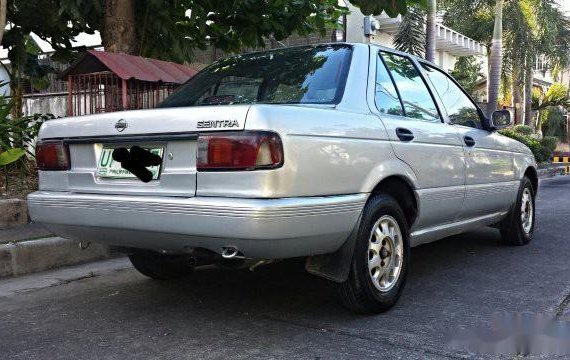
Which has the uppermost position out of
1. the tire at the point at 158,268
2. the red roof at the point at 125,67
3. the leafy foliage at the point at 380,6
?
the leafy foliage at the point at 380,6

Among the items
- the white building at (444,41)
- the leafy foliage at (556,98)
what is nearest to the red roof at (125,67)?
the white building at (444,41)

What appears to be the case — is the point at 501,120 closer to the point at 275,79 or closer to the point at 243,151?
the point at 275,79

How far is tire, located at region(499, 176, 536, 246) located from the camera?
5863 mm

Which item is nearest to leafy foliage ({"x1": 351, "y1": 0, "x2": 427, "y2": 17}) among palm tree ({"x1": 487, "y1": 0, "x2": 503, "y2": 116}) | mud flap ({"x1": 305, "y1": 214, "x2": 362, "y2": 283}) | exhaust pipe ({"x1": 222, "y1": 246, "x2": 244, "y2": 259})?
mud flap ({"x1": 305, "y1": 214, "x2": 362, "y2": 283})

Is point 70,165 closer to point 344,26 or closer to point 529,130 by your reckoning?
point 344,26

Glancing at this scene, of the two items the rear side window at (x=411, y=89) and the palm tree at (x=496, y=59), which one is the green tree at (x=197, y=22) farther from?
the palm tree at (x=496, y=59)

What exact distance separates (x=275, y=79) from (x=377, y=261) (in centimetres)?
137

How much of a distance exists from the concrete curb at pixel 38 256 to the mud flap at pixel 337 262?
274 cm

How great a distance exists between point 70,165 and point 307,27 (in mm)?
5920

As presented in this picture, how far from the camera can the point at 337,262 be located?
341 cm

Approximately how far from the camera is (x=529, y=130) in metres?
21.0

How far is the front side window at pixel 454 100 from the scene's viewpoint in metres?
4.85

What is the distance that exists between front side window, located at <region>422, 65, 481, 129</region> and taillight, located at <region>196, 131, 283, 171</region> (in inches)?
→ 89.1

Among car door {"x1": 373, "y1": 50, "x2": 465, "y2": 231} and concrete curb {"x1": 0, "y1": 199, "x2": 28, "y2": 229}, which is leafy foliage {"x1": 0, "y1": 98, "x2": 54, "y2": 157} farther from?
car door {"x1": 373, "y1": 50, "x2": 465, "y2": 231}
